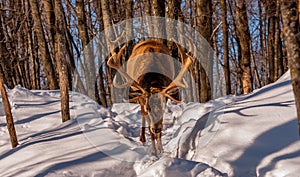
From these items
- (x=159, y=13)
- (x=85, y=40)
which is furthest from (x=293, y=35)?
(x=85, y=40)

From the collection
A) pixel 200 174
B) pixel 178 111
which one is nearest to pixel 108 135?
pixel 178 111

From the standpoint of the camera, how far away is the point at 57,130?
8664 millimetres

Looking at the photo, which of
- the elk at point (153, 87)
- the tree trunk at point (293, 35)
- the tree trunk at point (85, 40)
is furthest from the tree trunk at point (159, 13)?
the tree trunk at point (293, 35)

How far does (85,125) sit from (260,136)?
4.14 meters

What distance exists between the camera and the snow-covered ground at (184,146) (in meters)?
5.31

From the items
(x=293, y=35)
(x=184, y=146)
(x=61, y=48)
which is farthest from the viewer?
(x=61, y=48)

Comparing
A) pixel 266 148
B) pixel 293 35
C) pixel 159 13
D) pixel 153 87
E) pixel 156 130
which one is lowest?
pixel 266 148

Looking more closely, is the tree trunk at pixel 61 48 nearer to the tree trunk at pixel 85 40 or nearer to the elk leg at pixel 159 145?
the elk leg at pixel 159 145

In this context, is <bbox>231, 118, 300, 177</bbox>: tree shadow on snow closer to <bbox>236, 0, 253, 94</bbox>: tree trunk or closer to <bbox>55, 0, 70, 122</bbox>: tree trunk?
<bbox>55, 0, 70, 122</bbox>: tree trunk

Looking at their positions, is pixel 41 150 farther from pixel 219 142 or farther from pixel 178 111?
pixel 178 111

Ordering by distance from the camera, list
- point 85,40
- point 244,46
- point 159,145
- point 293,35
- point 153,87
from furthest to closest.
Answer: point 85,40 → point 244,46 → point 159,145 → point 153,87 → point 293,35

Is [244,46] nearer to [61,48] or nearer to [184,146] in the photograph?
[61,48]

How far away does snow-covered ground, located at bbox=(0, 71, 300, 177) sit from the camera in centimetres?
531

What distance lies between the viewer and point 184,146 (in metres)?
6.71
